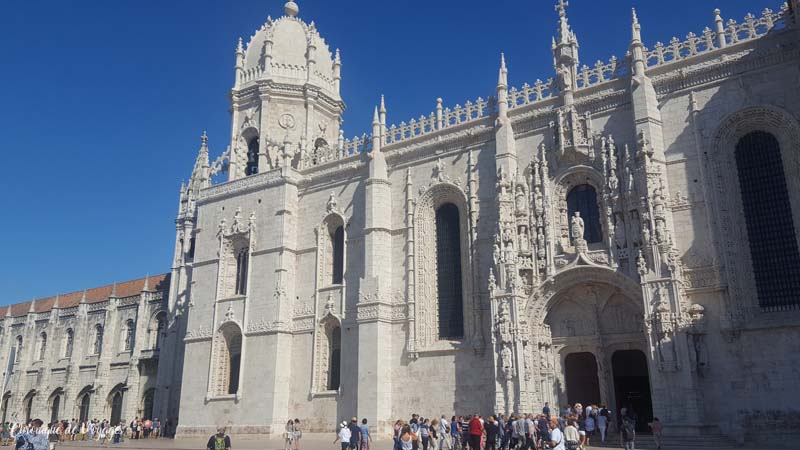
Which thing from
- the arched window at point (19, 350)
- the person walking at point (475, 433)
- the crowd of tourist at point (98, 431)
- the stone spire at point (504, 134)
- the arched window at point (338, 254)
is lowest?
the crowd of tourist at point (98, 431)

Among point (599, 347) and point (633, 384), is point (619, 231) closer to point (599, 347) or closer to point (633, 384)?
point (599, 347)

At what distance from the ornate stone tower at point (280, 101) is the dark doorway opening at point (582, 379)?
1627 cm

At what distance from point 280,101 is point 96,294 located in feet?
85.8

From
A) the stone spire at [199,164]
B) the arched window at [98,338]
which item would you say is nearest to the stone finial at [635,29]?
the stone spire at [199,164]

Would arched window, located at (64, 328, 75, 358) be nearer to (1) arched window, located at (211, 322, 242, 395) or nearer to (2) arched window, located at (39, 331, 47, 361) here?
(2) arched window, located at (39, 331, 47, 361)

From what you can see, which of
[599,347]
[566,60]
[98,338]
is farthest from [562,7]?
[98,338]

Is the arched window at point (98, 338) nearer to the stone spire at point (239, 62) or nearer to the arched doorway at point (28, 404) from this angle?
the arched doorway at point (28, 404)

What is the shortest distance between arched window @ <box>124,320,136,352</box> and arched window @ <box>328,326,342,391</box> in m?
21.3

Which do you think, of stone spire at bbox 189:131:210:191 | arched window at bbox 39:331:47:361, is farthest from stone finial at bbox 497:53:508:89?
arched window at bbox 39:331:47:361

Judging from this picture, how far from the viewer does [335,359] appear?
29.9m

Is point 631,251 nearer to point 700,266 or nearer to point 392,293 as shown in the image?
point 700,266

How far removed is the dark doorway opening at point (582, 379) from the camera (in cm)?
2452

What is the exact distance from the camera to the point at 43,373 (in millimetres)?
48906

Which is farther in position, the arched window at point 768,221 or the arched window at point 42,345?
the arched window at point 42,345
